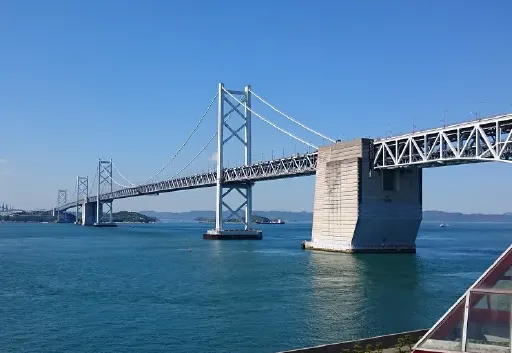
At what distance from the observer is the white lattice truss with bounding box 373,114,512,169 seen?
3731cm

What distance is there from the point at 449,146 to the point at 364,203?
847cm

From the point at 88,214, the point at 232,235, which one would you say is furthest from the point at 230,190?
the point at 88,214

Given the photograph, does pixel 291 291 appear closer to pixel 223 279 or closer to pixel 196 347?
pixel 223 279

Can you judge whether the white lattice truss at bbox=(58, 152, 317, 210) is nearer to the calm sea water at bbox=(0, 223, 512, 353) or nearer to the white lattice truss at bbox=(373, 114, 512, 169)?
the white lattice truss at bbox=(373, 114, 512, 169)

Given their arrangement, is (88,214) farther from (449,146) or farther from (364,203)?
(449,146)

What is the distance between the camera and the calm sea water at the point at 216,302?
18.2m

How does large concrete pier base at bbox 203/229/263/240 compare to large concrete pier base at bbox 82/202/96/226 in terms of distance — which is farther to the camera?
large concrete pier base at bbox 82/202/96/226

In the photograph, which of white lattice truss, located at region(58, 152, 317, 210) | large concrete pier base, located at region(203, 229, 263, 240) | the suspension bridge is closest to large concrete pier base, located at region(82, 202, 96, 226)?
white lattice truss, located at region(58, 152, 317, 210)

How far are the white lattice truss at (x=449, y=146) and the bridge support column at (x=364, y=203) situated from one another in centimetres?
169

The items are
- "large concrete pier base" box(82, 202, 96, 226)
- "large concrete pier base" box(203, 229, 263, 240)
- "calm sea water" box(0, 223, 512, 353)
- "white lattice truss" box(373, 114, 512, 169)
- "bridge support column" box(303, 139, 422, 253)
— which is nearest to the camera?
"calm sea water" box(0, 223, 512, 353)

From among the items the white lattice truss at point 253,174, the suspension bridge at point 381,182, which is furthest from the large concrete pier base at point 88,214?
the suspension bridge at point 381,182

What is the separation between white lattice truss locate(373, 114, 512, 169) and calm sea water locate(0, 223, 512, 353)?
7.45 meters

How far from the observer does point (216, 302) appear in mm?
24875

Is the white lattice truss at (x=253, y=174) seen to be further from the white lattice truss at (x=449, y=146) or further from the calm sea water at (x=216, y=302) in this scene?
the calm sea water at (x=216, y=302)
